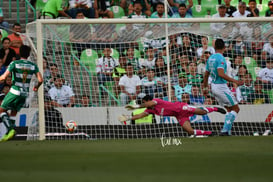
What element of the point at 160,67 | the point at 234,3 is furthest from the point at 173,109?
the point at 234,3

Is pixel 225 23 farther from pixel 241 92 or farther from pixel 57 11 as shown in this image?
pixel 57 11

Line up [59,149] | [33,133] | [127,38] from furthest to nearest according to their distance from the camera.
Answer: [127,38] < [33,133] < [59,149]

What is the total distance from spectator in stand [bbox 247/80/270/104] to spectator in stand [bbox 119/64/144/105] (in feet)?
7.45

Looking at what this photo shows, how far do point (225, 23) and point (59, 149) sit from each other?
259 inches

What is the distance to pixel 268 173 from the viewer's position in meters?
6.15

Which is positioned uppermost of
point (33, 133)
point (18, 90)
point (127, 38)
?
→ point (127, 38)

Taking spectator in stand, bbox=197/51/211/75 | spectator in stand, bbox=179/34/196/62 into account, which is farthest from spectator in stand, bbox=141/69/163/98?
spectator in stand, bbox=197/51/211/75

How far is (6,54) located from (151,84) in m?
3.36

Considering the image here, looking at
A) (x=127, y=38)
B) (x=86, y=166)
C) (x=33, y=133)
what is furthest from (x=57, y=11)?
(x=86, y=166)

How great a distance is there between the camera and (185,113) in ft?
43.8

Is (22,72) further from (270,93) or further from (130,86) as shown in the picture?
(270,93)

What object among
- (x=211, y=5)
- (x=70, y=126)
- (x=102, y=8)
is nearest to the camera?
(x=70, y=126)

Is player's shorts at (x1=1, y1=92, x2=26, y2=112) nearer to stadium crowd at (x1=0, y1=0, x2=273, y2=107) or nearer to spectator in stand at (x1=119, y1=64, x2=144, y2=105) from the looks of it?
stadium crowd at (x1=0, y1=0, x2=273, y2=107)

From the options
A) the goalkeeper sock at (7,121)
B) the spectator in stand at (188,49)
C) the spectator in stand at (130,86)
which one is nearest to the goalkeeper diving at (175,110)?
the spectator in stand at (130,86)
